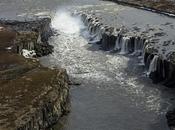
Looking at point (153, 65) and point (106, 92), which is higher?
point (153, 65)

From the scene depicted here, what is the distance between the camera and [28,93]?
43.8 meters

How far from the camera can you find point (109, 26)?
71000mm

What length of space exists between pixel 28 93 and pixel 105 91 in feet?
34.4

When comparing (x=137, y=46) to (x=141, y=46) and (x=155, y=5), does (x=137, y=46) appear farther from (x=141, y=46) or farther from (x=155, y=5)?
(x=155, y=5)

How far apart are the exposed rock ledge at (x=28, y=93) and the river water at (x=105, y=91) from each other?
194cm

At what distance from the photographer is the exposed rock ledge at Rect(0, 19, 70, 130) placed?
39.8 meters

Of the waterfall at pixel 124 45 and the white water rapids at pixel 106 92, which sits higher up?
the waterfall at pixel 124 45

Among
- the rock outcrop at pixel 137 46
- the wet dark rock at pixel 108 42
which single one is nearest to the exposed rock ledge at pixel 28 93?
the rock outcrop at pixel 137 46

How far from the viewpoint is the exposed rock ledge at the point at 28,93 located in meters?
39.8

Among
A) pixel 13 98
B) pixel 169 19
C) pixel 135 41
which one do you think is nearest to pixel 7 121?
pixel 13 98

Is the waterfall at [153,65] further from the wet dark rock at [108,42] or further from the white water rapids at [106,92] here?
the wet dark rock at [108,42]

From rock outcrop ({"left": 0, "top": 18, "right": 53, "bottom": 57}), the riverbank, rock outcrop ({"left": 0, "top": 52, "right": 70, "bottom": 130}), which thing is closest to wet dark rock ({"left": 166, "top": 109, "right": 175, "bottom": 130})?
rock outcrop ({"left": 0, "top": 52, "right": 70, "bottom": 130})

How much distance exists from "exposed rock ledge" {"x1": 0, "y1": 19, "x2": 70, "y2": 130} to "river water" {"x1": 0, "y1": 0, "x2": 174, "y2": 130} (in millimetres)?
1944

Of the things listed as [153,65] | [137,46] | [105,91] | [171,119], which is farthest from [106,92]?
[137,46]
